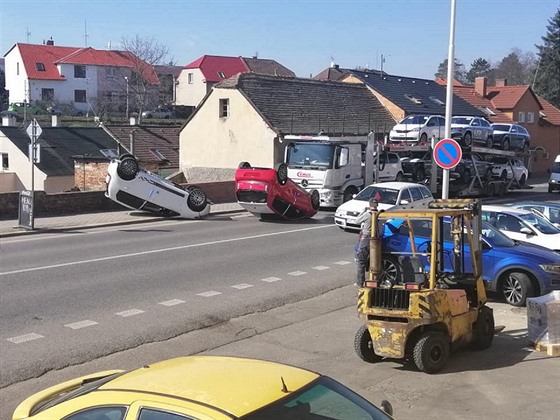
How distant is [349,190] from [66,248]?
1342 centimetres

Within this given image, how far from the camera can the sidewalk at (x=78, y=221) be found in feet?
69.9

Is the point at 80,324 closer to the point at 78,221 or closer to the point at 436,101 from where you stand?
the point at 78,221

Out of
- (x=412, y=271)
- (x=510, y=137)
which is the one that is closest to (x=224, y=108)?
(x=510, y=137)

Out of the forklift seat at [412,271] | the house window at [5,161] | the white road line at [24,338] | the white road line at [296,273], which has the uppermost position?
the house window at [5,161]

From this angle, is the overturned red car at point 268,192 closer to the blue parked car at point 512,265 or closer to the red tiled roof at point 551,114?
the blue parked car at point 512,265

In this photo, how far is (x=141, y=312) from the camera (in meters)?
11.7

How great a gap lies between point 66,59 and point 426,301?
91.3 meters

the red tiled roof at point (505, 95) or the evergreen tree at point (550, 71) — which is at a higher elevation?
the evergreen tree at point (550, 71)

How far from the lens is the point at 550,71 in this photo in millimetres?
93688

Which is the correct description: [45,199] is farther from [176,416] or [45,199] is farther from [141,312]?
[176,416]

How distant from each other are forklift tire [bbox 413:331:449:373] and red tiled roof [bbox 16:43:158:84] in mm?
84678

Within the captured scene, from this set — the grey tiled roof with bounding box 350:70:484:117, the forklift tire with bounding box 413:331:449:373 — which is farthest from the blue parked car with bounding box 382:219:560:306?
the grey tiled roof with bounding box 350:70:484:117

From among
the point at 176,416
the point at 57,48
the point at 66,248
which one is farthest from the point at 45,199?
the point at 57,48

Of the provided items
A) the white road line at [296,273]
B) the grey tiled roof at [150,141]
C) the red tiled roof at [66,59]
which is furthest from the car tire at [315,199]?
the red tiled roof at [66,59]
